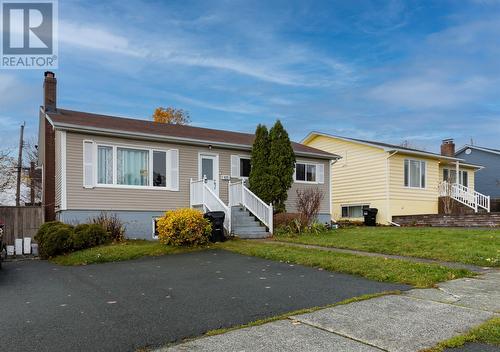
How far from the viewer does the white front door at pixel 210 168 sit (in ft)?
58.5

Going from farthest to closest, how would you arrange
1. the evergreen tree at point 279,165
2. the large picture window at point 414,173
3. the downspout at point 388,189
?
the large picture window at point 414,173 < the downspout at point 388,189 < the evergreen tree at point 279,165

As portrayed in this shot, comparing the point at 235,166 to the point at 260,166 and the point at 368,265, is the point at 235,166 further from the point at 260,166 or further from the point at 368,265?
the point at 368,265

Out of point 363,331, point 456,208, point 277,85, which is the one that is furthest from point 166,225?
point 456,208

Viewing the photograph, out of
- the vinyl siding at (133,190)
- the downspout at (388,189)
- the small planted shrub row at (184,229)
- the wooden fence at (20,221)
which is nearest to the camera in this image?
the small planted shrub row at (184,229)

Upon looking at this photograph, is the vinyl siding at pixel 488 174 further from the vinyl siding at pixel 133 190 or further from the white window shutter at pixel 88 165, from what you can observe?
the white window shutter at pixel 88 165

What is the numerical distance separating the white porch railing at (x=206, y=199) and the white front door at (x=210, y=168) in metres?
0.78

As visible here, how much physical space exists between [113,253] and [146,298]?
542 centimetres

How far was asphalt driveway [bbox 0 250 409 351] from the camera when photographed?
15.4ft

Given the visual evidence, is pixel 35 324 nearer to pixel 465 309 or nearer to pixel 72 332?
pixel 72 332

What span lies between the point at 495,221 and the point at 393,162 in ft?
21.0

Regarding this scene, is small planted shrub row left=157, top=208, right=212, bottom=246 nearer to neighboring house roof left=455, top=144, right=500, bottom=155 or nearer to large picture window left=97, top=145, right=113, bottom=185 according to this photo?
large picture window left=97, top=145, right=113, bottom=185

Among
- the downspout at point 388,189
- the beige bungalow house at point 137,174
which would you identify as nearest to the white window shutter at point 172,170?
the beige bungalow house at point 137,174

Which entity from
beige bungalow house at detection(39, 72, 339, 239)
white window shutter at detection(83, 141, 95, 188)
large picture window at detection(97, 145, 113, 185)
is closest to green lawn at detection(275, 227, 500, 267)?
beige bungalow house at detection(39, 72, 339, 239)

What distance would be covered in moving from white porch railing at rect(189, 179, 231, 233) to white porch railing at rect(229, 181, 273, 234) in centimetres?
121
